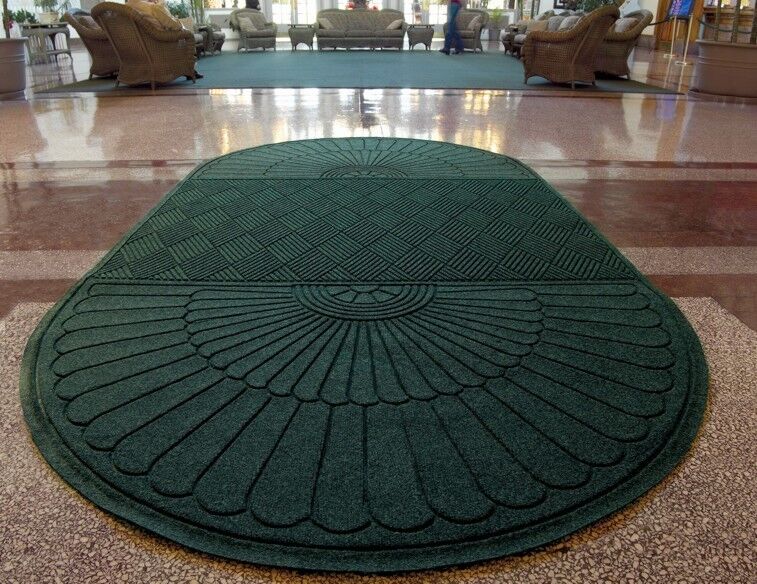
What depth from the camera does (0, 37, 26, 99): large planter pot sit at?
6145 millimetres

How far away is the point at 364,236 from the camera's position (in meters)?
2.37

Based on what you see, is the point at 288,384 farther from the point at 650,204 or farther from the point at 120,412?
the point at 650,204

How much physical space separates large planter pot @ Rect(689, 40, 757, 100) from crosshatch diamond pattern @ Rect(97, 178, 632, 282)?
14.9 ft

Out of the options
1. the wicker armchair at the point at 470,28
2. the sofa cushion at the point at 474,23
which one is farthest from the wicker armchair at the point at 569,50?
the sofa cushion at the point at 474,23

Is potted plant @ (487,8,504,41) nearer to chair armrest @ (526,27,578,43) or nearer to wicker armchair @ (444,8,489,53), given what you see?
wicker armchair @ (444,8,489,53)

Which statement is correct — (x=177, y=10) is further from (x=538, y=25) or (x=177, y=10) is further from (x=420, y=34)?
(x=538, y=25)

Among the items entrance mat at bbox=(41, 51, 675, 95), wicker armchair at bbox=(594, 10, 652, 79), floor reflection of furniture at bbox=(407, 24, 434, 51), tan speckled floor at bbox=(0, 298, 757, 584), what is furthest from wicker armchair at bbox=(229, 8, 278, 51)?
tan speckled floor at bbox=(0, 298, 757, 584)

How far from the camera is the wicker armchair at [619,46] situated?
7.61m

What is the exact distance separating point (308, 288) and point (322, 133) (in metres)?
2.76

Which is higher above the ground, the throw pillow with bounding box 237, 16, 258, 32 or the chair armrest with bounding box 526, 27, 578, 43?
the throw pillow with bounding box 237, 16, 258, 32

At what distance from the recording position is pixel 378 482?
1.17 meters

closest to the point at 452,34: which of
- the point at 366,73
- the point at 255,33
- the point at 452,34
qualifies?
the point at 452,34

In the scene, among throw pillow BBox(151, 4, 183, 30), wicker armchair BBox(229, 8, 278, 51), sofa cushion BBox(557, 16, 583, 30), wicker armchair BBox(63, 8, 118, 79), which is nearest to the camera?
throw pillow BBox(151, 4, 183, 30)

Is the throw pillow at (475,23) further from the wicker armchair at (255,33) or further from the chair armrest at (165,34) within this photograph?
the chair armrest at (165,34)
